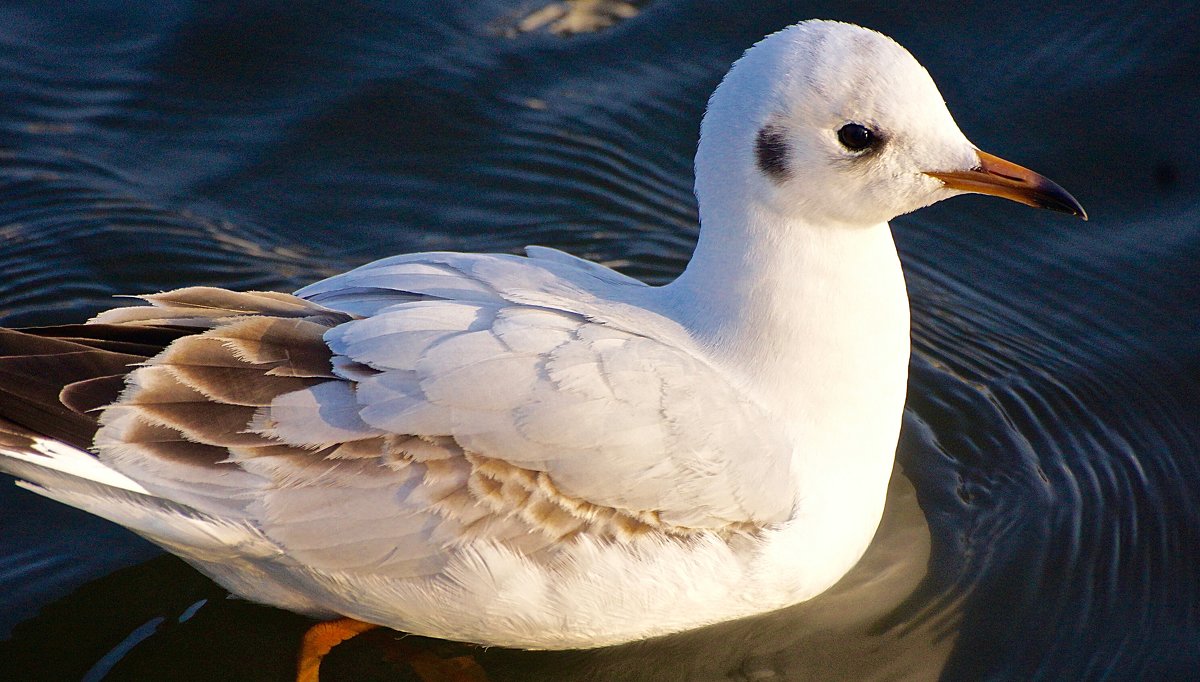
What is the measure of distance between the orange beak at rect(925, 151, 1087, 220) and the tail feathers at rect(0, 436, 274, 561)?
2654mm

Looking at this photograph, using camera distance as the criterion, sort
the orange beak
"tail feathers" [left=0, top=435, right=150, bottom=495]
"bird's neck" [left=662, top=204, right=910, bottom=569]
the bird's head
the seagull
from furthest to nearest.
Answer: "bird's neck" [left=662, top=204, right=910, bottom=569], the orange beak, the bird's head, the seagull, "tail feathers" [left=0, top=435, right=150, bottom=495]

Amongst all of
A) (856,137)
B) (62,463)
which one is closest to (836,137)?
(856,137)

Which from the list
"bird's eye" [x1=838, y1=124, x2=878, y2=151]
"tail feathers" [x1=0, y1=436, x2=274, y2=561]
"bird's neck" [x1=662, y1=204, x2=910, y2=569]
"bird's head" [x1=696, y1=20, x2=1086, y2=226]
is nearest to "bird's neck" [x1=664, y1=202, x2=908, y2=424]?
"bird's neck" [x1=662, y1=204, x2=910, y2=569]

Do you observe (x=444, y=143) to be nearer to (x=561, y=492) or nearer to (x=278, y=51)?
(x=278, y=51)

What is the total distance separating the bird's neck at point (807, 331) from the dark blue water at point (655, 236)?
72 cm

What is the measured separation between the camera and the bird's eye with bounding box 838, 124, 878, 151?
4.86 m

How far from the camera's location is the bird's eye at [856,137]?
16.0 feet

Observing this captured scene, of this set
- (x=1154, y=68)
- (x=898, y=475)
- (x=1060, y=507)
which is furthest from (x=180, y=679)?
(x=1154, y=68)

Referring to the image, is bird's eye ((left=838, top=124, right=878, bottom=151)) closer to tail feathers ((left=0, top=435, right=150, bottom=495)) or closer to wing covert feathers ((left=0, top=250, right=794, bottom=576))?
wing covert feathers ((left=0, top=250, right=794, bottom=576))

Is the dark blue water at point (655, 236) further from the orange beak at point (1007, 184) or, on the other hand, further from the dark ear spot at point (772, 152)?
the dark ear spot at point (772, 152)

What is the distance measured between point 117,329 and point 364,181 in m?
3.14

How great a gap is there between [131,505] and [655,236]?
365 centimetres

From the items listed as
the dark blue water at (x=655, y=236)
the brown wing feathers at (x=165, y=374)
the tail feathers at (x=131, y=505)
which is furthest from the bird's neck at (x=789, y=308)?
the tail feathers at (x=131, y=505)

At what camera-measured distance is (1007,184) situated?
507 centimetres
